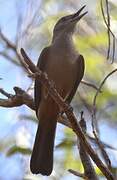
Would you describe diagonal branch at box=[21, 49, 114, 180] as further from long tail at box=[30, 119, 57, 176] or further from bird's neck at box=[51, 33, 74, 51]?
bird's neck at box=[51, 33, 74, 51]

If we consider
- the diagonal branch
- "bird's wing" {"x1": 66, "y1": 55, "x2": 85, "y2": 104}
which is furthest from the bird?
the diagonal branch

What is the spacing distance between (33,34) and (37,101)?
Result: 18.6 inches

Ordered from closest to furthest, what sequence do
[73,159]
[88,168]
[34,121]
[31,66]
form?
Answer: [31,66] → [88,168] → [73,159] → [34,121]

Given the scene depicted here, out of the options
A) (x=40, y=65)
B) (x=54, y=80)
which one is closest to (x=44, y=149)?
(x=54, y=80)

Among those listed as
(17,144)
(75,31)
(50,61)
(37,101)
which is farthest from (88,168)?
(75,31)

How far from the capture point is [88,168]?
2.12m

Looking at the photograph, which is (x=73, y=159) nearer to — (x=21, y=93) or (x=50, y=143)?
(x=50, y=143)

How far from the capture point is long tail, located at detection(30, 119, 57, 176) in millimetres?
2928

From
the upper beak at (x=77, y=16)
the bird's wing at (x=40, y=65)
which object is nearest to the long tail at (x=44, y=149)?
the bird's wing at (x=40, y=65)

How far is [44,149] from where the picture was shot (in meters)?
3.18

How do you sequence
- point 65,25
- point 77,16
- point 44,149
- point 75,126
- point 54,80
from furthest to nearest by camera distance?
point 65,25 < point 77,16 < point 54,80 < point 44,149 < point 75,126

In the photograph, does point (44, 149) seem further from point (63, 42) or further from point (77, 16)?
point (77, 16)

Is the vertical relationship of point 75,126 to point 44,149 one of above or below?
below

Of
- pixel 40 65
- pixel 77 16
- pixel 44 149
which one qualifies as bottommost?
pixel 44 149
